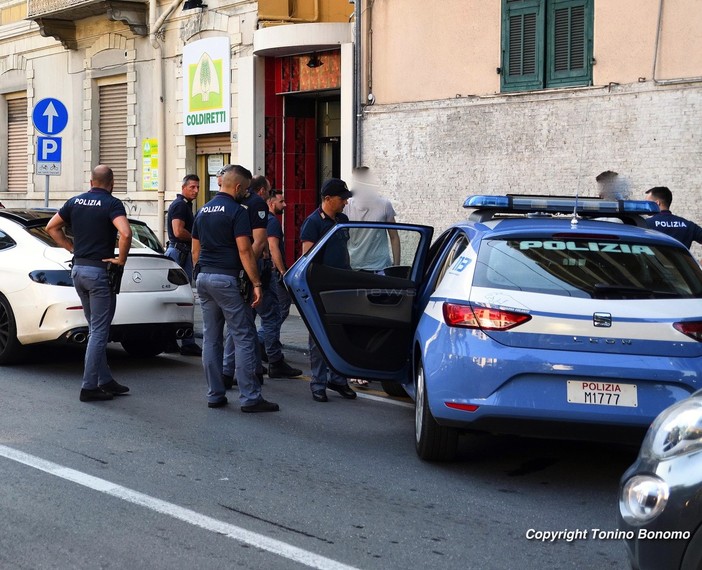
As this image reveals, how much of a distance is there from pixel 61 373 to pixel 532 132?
7.14 metres

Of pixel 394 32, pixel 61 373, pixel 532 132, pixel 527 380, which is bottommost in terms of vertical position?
pixel 61 373

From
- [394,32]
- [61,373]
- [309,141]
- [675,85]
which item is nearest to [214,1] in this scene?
[309,141]

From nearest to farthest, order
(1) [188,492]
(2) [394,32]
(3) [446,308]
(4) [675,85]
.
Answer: (1) [188,492]
(3) [446,308]
(4) [675,85]
(2) [394,32]

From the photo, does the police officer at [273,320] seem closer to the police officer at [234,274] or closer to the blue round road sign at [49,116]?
the police officer at [234,274]

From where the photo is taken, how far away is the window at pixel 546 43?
1409cm

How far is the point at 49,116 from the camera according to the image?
669 inches

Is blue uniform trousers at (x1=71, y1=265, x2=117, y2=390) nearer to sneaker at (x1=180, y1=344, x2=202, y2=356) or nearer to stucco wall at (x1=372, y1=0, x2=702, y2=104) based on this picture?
sneaker at (x1=180, y1=344, x2=202, y2=356)

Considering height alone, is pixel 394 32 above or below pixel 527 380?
above

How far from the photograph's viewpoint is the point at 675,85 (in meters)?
13.1

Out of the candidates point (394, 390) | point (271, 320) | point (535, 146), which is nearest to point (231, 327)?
point (394, 390)

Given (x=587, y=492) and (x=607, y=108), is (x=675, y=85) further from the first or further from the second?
(x=587, y=492)

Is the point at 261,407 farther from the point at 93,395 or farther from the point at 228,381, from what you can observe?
the point at 93,395

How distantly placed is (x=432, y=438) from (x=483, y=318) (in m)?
0.90

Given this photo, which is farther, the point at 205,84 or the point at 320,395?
the point at 205,84
